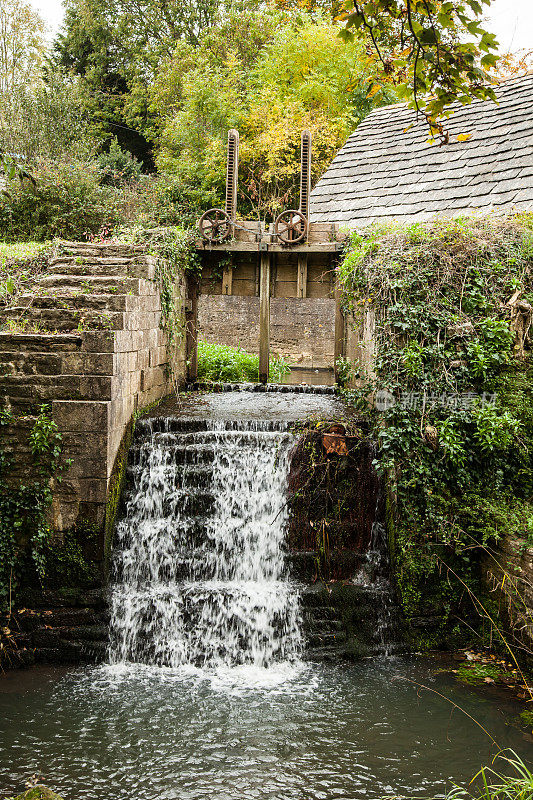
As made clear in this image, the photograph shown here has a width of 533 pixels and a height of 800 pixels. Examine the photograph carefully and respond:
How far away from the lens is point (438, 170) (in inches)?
409

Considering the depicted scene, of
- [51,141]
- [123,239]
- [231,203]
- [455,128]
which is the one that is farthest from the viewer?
[51,141]

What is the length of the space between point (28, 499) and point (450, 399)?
4362 millimetres

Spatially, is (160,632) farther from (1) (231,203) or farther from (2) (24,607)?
(1) (231,203)

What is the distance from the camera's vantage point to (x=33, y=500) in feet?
21.9

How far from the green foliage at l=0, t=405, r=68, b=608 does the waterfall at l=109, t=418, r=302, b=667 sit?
2.79 feet

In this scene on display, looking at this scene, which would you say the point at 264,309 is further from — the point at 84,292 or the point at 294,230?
the point at 84,292

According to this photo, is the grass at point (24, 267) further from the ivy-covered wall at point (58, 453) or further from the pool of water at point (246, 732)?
the pool of water at point (246, 732)

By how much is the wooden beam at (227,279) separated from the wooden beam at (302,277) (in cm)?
106

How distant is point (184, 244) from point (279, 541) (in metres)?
5.06

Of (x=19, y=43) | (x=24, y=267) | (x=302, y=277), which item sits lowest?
(x=24, y=267)

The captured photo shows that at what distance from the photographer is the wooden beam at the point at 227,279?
10.6 metres

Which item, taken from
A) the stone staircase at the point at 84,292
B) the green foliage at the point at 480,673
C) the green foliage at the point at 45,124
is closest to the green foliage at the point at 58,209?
the green foliage at the point at 45,124

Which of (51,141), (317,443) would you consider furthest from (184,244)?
(51,141)

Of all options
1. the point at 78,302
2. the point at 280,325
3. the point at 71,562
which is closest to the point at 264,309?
the point at 78,302
